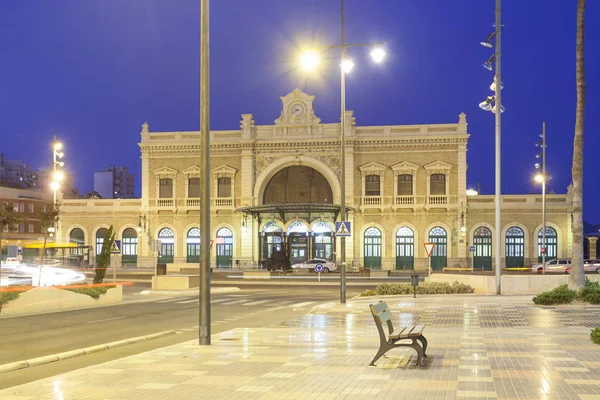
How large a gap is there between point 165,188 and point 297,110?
14043 mm

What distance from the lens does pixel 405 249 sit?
A: 2400 inches

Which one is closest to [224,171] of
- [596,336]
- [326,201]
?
[326,201]

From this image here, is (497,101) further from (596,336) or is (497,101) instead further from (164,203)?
(164,203)

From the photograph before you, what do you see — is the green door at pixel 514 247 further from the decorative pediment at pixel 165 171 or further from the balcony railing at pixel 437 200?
the decorative pediment at pixel 165 171

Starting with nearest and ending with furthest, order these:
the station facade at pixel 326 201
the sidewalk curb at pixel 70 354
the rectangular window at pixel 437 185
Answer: the sidewalk curb at pixel 70 354 < the station facade at pixel 326 201 < the rectangular window at pixel 437 185

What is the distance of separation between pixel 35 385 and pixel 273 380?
3.40 meters

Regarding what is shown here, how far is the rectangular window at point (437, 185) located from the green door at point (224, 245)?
59.1 feet

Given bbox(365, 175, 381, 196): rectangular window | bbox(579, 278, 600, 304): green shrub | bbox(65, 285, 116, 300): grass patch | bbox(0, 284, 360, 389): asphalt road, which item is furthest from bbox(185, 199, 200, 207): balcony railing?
bbox(579, 278, 600, 304): green shrub

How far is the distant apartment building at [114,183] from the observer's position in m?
133

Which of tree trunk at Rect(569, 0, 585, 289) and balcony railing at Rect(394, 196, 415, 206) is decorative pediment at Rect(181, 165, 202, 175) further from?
tree trunk at Rect(569, 0, 585, 289)

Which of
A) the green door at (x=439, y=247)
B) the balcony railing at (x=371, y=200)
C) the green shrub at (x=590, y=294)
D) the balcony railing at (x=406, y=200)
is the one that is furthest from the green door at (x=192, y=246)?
the green shrub at (x=590, y=294)

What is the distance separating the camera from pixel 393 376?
10.2 meters

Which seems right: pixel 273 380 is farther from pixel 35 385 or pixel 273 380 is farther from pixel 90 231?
A: pixel 90 231

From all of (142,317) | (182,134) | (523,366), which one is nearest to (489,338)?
(523,366)
